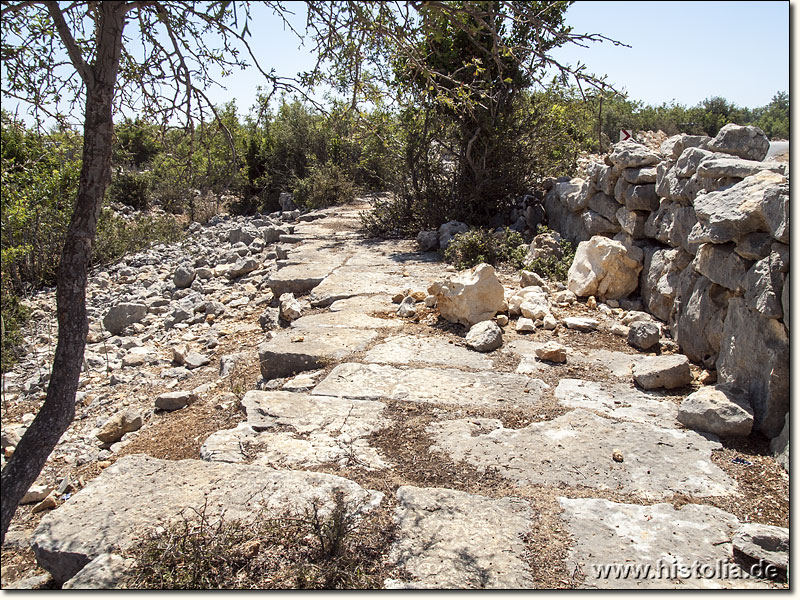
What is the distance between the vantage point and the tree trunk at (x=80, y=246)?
1.98 m

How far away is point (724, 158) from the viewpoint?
150 inches

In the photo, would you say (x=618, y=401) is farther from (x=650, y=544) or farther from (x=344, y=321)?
(x=344, y=321)

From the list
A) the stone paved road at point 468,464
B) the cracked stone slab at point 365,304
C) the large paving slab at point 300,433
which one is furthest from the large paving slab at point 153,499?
the cracked stone slab at point 365,304

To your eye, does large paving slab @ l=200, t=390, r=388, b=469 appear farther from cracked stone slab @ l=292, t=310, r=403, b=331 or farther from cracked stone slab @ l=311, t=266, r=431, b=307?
cracked stone slab @ l=311, t=266, r=431, b=307

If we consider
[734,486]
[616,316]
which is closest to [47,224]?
[616,316]

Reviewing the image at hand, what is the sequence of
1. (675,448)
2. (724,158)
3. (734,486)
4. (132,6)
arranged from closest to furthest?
(132,6)
(734,486)
(675,448)
(724,158)

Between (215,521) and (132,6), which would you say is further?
(215,521)

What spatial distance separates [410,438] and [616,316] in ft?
7.64

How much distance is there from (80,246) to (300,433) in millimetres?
1348

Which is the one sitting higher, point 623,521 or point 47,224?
point 47,224

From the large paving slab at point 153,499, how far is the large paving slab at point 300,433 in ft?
0.59

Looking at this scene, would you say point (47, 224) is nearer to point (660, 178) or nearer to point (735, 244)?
point (660, 178)

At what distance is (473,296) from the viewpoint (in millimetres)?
4332

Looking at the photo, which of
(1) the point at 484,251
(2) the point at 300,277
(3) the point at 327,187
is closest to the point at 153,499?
(2) the point at 300,277
